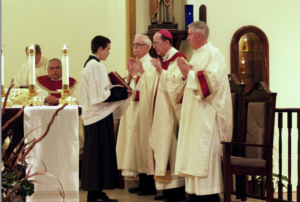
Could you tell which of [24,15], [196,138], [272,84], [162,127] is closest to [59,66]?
[162,127]

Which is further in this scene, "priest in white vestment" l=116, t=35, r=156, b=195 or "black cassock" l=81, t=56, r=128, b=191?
"priest in white vestment" l=116, t=35, r=156, b=195

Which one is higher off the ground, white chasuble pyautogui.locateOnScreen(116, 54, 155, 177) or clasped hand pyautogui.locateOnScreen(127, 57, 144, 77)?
clasped hand pyautogui.locateOnScreen(127, 57, 144, 77)

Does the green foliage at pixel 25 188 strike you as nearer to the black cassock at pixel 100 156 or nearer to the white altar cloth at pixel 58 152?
the white altar cloth at pixel 58 152

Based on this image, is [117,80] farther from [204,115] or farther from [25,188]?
[25,188]

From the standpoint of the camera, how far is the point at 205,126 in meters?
3.78

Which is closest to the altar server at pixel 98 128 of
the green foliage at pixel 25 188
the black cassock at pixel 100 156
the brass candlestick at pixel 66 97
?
the black cassock at pixel 100 156

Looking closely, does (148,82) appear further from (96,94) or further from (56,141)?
(56,141)

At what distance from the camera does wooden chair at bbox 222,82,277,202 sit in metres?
3.66

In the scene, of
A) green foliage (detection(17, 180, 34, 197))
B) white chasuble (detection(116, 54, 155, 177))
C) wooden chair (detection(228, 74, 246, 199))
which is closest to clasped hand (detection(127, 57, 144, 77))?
white chasuble (detection(116, 54, 155, 177))

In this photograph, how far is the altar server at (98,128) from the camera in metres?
4.17

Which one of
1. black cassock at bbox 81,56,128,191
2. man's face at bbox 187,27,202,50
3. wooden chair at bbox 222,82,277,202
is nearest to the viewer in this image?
wooden chair at bbox 222,82,277,202

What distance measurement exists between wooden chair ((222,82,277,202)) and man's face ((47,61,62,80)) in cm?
235

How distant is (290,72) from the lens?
613 centimetres

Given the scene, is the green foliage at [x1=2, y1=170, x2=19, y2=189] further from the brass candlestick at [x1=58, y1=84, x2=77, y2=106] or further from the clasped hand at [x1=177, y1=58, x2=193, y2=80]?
the clasped hand at [x1=177, y1=58, x2=193, y2=80]
